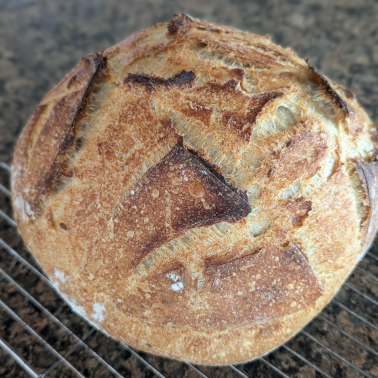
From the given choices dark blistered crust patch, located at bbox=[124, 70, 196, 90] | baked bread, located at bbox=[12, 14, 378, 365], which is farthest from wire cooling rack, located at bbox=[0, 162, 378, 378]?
dark blistered crust patch, located at bbox=[124, 70, 196, 90]

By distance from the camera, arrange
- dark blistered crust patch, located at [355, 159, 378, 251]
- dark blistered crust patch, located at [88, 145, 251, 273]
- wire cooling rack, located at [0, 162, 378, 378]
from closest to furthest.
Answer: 1. dark blistered crust patch, located at [88, 145, 251, 273]
2. dark blistered crust patch, located at [355, 159, 378, 251]
3. wire cooling rack, located at [0, 162, 378, 378]

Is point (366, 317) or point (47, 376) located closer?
point (47, 376)

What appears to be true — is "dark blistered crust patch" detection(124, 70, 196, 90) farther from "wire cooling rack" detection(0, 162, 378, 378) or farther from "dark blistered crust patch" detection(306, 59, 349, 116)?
"wire cooling rack" detection(0, 162, 378, 378)

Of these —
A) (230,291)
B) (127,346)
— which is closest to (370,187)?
(230,291)

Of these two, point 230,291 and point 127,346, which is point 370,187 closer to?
point 230,291

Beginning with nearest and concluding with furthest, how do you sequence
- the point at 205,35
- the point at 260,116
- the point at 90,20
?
1. the point at 260,116
2. the point at 205,35
3. the point at 90,20

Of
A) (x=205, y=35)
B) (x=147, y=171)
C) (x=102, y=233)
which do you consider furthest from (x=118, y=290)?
(x=205, y=35)

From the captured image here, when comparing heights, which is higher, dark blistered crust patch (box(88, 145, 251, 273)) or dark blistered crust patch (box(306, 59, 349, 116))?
dark blistered crust patch (box(306, 59, 349, 116))

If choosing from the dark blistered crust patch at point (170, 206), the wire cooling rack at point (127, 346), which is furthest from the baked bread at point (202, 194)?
the wire cooling rack at point (127, 346)

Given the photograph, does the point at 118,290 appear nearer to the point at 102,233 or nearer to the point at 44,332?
the point at 102,233
